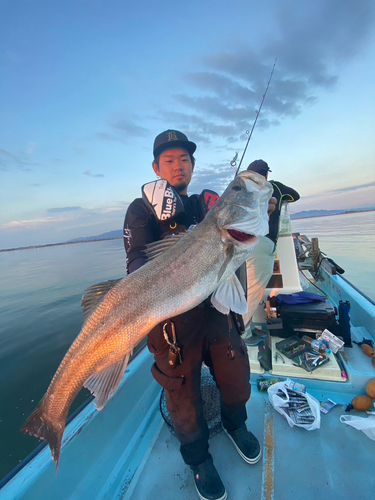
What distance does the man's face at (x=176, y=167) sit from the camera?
2961 mm

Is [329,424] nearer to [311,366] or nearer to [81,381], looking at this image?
[311,366]

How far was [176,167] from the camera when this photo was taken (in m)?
2.96

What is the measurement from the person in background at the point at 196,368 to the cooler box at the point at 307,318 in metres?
2.13

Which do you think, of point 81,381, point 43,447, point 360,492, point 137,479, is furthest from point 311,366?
point 43,447

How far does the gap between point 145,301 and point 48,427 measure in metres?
1.34

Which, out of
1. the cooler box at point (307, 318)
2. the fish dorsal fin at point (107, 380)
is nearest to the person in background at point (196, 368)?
the fish dorsal fin at point (107, 380)

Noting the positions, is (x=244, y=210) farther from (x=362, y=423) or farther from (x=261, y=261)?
(x=362, y=423)

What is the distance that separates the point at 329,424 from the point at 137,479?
2.43 meters

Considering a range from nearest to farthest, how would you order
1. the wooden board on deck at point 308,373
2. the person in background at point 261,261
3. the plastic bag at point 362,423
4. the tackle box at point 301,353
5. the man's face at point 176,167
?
the plastic bag at point 362,423 → the man's face at point 176,167 → the wooden board on deck at point 308,373 → the tackle box at point 301,353 → the person in background at point 261,261

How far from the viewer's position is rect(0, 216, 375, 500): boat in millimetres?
2270

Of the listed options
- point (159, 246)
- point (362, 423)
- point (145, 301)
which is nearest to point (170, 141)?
point (159, 246)

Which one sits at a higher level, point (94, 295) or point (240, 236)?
point (240, 236)

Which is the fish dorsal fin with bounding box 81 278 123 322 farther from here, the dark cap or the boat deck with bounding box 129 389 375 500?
the dark cap

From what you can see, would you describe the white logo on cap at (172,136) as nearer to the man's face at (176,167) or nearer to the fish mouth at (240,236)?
the man's face at (176,167)
